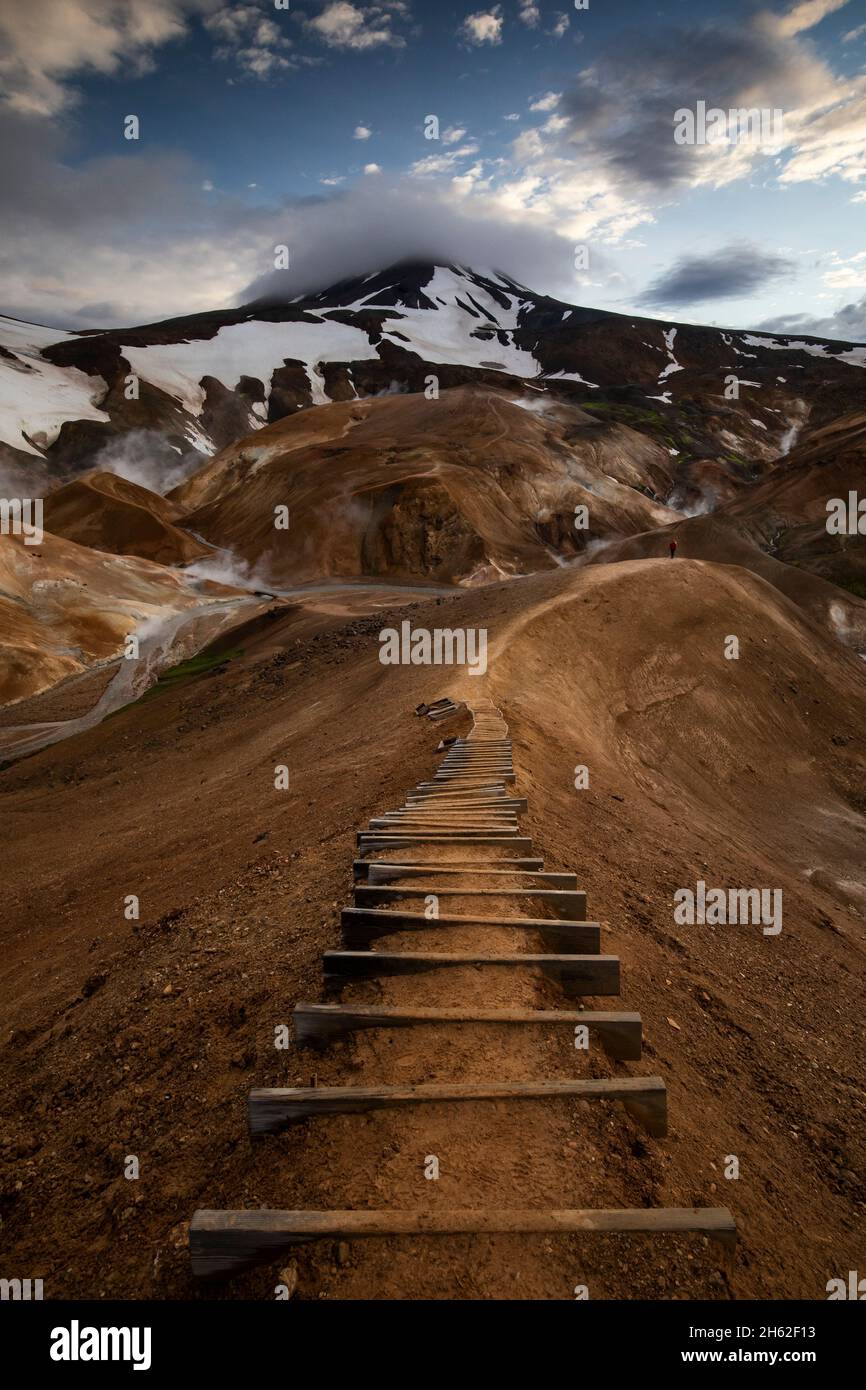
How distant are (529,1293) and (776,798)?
66.5 ft

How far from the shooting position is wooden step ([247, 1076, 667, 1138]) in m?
3.39

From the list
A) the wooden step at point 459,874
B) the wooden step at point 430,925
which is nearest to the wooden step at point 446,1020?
the wooden step at point 430,925

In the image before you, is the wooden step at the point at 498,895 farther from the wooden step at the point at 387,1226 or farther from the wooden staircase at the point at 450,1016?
the wooden step at the point at 387,1226

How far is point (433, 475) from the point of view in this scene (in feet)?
189

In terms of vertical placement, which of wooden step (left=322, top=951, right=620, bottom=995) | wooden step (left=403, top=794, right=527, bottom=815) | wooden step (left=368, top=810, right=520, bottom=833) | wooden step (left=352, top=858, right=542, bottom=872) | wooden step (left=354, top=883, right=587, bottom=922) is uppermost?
wooden step (left=403, top=794, right=527, bottom=815)

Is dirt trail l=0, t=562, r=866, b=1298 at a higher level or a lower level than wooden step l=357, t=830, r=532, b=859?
lower

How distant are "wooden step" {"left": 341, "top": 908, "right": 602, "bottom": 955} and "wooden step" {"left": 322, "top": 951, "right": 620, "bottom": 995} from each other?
30 centimetres

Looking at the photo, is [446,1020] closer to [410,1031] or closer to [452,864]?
[410,1031]

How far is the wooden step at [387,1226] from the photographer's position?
2.74 m

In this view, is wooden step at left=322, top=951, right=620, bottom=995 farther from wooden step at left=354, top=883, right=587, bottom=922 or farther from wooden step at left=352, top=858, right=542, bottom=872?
wooden step at left=352, top=858, right=542, bottom=872

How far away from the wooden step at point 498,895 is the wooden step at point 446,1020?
1096 millimetres

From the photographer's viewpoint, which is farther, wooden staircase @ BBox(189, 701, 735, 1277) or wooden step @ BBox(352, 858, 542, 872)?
wooden step @ BBox(352, 858, 542, 872)

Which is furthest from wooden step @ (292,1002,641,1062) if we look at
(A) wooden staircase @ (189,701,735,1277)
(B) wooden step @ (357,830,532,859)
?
(B) wooden step @ (357,830,532,859)

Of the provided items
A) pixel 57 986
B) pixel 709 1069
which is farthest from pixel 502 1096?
pixel 57 986
